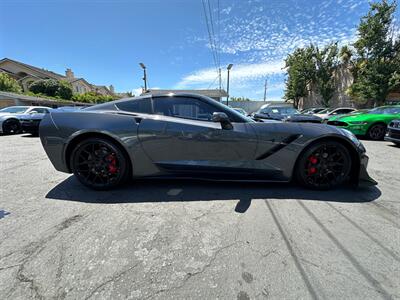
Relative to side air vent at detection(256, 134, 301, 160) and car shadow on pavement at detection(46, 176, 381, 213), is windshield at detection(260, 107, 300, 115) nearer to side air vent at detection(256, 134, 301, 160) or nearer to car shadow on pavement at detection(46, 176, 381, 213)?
car shadow on pavement at detection(46, 176, 381, 213)

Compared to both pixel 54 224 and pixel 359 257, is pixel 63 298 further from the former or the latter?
pixel 359 257

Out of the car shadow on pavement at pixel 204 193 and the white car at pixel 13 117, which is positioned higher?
the white car at pixel 13 117

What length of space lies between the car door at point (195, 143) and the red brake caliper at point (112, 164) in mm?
496

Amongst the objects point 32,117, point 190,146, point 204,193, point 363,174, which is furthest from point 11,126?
point 363,174

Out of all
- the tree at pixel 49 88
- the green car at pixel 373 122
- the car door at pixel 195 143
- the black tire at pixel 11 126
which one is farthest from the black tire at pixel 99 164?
the tree at pixel 49 88

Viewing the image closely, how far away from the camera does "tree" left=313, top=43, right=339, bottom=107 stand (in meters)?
19.9

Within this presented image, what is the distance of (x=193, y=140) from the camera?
2570 millimetres

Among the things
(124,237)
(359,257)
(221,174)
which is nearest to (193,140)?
(221,174)

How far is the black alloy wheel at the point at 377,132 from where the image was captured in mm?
7254

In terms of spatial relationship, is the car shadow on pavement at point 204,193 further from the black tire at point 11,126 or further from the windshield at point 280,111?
Answer: the black tire at point 11,126

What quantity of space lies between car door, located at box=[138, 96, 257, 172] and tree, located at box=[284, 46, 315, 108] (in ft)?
76.1

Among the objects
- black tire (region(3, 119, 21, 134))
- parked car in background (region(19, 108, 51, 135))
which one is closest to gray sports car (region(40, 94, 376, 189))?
parked car in background (region(19, 108, 51, 135))

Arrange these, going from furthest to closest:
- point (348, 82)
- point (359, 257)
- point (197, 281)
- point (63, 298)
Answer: point (348, 82) < point (359, 257) < point (197, 281) < point (63, 298)

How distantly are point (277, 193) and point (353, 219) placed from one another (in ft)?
2.77
